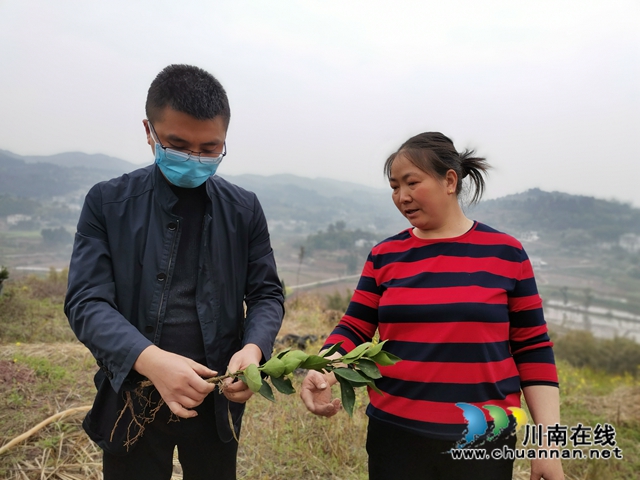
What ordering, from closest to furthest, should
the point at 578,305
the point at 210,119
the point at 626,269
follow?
1. the point at 210,119
2. the point at 578,305
3. the point at 626,269

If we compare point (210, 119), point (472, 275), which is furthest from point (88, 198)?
point (472, 275)

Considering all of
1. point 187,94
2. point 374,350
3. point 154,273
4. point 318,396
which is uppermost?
point 187,94

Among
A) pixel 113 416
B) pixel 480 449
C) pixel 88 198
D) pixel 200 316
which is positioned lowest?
pixel 113 416

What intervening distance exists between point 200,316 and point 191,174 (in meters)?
0.50

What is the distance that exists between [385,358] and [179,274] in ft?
2.52

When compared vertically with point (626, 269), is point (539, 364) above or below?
above

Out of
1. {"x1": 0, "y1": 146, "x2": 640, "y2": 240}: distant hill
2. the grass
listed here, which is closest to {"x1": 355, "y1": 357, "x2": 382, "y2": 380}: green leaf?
the grass

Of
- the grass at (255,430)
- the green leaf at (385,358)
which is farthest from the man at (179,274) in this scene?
the grass at (255,430)

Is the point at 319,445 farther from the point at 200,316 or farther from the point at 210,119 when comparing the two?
the point at 210,119

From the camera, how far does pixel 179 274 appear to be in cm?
154

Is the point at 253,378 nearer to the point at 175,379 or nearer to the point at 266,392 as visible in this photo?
the point at 266,392

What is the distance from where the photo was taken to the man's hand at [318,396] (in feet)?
4.57

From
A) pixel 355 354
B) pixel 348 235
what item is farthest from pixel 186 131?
pixel 348 235

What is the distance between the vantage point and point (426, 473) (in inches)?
54.3
